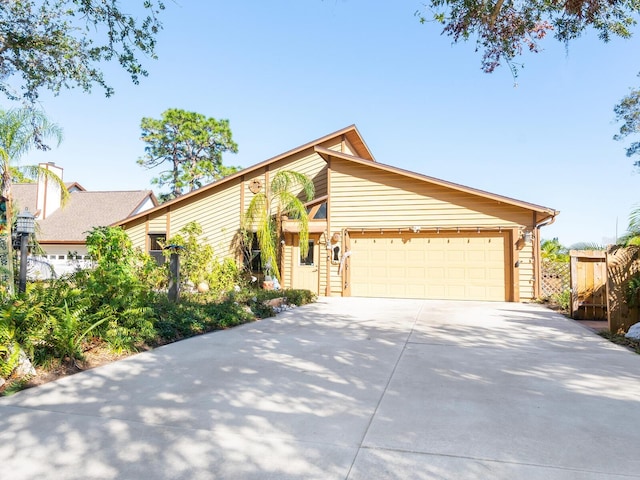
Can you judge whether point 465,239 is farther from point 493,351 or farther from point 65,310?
point 65,310

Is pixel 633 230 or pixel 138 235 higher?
pixel 138 235

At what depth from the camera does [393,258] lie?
40.0ft

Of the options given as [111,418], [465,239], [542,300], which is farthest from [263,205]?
[111,418]

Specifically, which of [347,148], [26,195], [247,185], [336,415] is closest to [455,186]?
[347,148]

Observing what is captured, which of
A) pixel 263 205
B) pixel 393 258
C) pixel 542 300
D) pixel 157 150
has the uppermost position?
pixel 157 150

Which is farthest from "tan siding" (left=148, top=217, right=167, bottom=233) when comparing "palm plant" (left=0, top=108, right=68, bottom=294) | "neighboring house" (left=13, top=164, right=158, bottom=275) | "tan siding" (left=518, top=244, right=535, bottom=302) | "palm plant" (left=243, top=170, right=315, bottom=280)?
"tan siding" (left=518, top=244, right=535, bottom=302)

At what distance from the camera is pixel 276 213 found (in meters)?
13.3

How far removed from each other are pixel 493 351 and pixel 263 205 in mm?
9579

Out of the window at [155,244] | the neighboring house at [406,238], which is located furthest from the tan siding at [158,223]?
the neighboring house at [406,238]

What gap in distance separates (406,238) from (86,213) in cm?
1986

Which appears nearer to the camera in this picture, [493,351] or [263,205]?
[493,351]

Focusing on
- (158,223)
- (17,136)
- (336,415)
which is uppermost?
(17,136)

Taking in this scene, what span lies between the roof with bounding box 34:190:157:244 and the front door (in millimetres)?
13428

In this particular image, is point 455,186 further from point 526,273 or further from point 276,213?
point 276,213
